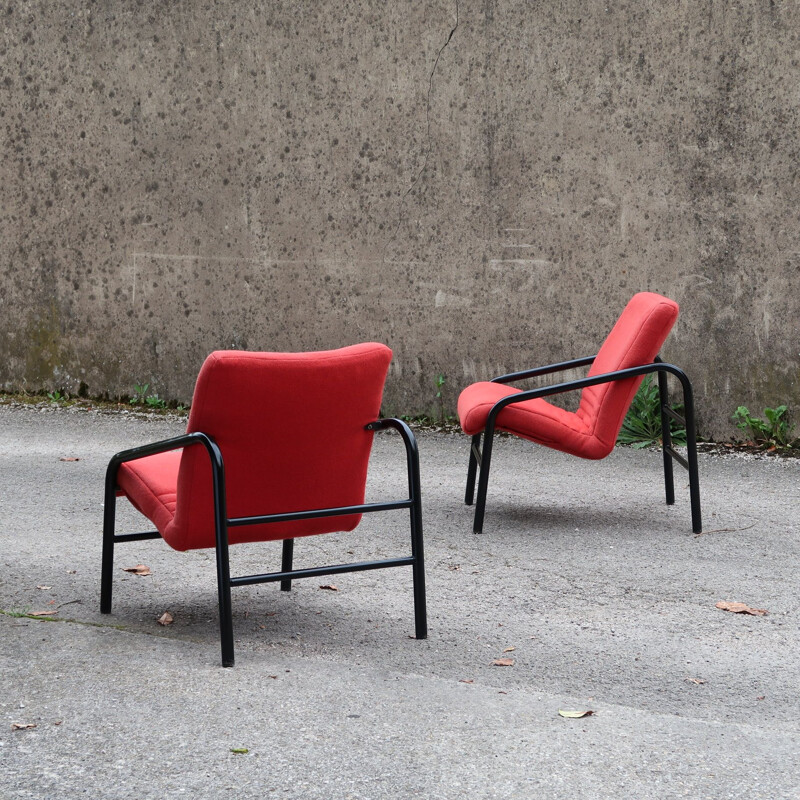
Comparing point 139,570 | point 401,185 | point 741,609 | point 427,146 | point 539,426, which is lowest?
point 139,570

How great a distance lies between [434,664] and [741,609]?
1.21 metres

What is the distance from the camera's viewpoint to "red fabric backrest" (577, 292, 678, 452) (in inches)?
179

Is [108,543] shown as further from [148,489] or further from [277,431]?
[277,431]

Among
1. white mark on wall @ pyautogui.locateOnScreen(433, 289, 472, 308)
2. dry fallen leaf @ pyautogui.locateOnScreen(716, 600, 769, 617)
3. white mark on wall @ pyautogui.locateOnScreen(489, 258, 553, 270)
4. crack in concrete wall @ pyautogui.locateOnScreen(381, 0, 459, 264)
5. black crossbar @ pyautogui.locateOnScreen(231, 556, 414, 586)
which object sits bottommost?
dry fallen leaf @ pyautogui.locateOnScreen(716, 600, 769, 617)

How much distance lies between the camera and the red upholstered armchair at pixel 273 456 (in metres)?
2.81

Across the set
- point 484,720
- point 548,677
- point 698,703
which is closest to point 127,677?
point 484,720

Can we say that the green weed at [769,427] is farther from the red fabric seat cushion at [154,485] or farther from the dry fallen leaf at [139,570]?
the red fabric seat cushion at [154,485]

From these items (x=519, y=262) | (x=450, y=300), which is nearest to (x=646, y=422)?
(x=519, y=262)

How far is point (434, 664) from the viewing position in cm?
299

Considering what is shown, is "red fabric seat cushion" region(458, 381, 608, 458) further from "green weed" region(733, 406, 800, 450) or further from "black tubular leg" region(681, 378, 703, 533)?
"green weed" region(733, 406, 800, 450)

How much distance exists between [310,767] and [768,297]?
4924 mm

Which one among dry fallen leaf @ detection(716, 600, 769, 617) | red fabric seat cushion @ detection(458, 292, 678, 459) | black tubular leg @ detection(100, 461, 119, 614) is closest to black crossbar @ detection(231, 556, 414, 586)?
black tubular leg @ detection(100, 461, 119, 614)

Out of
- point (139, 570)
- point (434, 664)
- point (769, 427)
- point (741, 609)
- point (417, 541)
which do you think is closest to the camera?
point (434, 664)

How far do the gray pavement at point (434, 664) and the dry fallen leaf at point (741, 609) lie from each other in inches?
2.1
